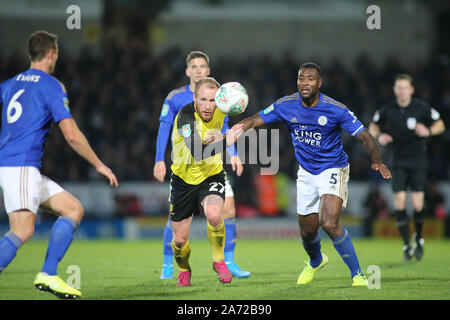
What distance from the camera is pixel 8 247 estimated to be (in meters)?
5.41

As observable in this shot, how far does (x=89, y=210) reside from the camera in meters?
16.6

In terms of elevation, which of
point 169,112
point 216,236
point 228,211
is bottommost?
point 216,236

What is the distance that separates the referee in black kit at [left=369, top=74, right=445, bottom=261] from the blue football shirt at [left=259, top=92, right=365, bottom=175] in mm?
3378

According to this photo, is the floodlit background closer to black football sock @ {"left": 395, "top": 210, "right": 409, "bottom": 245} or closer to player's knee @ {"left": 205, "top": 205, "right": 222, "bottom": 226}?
black football sock @ {"left": 395, "top": 210, "right": 409, "bottom": 245}

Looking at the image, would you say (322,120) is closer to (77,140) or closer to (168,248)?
(168,248)

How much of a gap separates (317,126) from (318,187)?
2.05ft

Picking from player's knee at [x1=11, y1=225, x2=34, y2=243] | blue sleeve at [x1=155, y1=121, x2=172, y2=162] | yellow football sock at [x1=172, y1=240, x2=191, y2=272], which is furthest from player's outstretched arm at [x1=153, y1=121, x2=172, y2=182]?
player's knee at [x1=11, y1=225, x2=34, y2=243]

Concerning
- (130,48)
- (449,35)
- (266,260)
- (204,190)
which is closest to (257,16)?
(130,48)

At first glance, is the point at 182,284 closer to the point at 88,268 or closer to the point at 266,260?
the point at 88,268

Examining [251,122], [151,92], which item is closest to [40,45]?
[251,122]

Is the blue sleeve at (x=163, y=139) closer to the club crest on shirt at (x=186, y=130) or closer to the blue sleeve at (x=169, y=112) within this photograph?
the blue sleeve at (x=169, y=112)

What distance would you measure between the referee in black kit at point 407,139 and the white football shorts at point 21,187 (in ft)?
19.3

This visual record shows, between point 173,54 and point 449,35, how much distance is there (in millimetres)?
9546

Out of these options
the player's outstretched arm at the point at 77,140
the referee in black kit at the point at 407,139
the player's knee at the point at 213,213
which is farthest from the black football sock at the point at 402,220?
the player's outstretched arm at the point at 77,140
